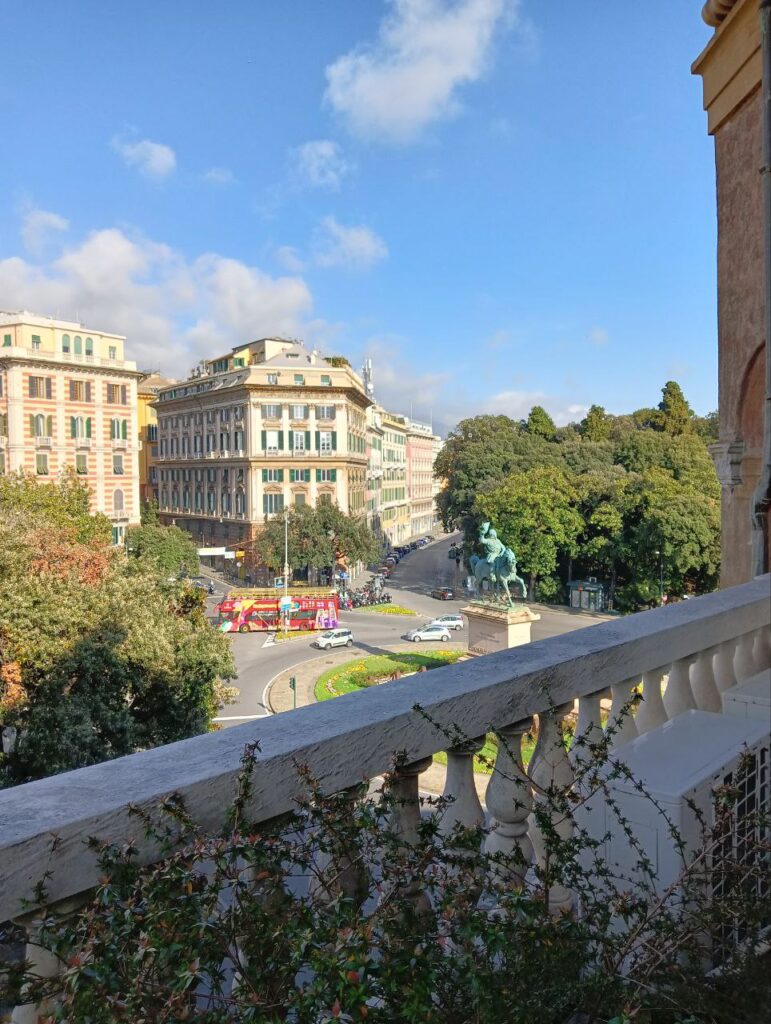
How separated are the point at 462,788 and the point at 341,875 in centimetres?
54

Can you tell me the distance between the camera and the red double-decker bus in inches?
1351

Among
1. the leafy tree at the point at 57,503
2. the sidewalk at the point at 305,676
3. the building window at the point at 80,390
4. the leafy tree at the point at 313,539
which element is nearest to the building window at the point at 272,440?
the leafy tree at the point at 313,539

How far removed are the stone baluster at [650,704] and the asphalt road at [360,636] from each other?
15928mm

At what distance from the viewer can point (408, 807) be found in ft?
6.61

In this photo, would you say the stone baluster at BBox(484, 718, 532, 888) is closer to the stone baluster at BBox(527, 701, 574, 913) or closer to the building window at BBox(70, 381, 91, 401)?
the stone baluster at BBox(527, 701, 574, 913)

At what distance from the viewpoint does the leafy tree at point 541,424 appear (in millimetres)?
Answer: 55000

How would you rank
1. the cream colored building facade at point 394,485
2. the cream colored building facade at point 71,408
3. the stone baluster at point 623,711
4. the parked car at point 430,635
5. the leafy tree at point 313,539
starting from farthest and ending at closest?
the cream colored building facade at point 394,485
the leafy tree at point 313,539
the cream colored building facade at point 71,408
the parked car at point 430,635
the stone baluster at point 623,711

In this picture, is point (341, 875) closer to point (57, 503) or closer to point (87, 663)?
point (87, 663)

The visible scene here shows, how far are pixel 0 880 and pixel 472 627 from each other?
74.4ft

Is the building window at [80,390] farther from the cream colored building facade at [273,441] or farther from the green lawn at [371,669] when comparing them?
the green lawn at [371,669]

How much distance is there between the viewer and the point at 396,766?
1894mm

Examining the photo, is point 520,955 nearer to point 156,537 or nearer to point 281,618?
point 281,618

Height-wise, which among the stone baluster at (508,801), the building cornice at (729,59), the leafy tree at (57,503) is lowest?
the stone baluster at (508,801)

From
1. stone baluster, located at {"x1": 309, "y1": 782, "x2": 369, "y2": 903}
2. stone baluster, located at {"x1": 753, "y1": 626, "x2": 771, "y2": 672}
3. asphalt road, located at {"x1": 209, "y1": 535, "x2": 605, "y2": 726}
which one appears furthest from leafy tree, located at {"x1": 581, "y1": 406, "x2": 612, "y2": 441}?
stone baluster, located at {"x1": 309, "y1": 782, "x2": 369, "y2": 903}
